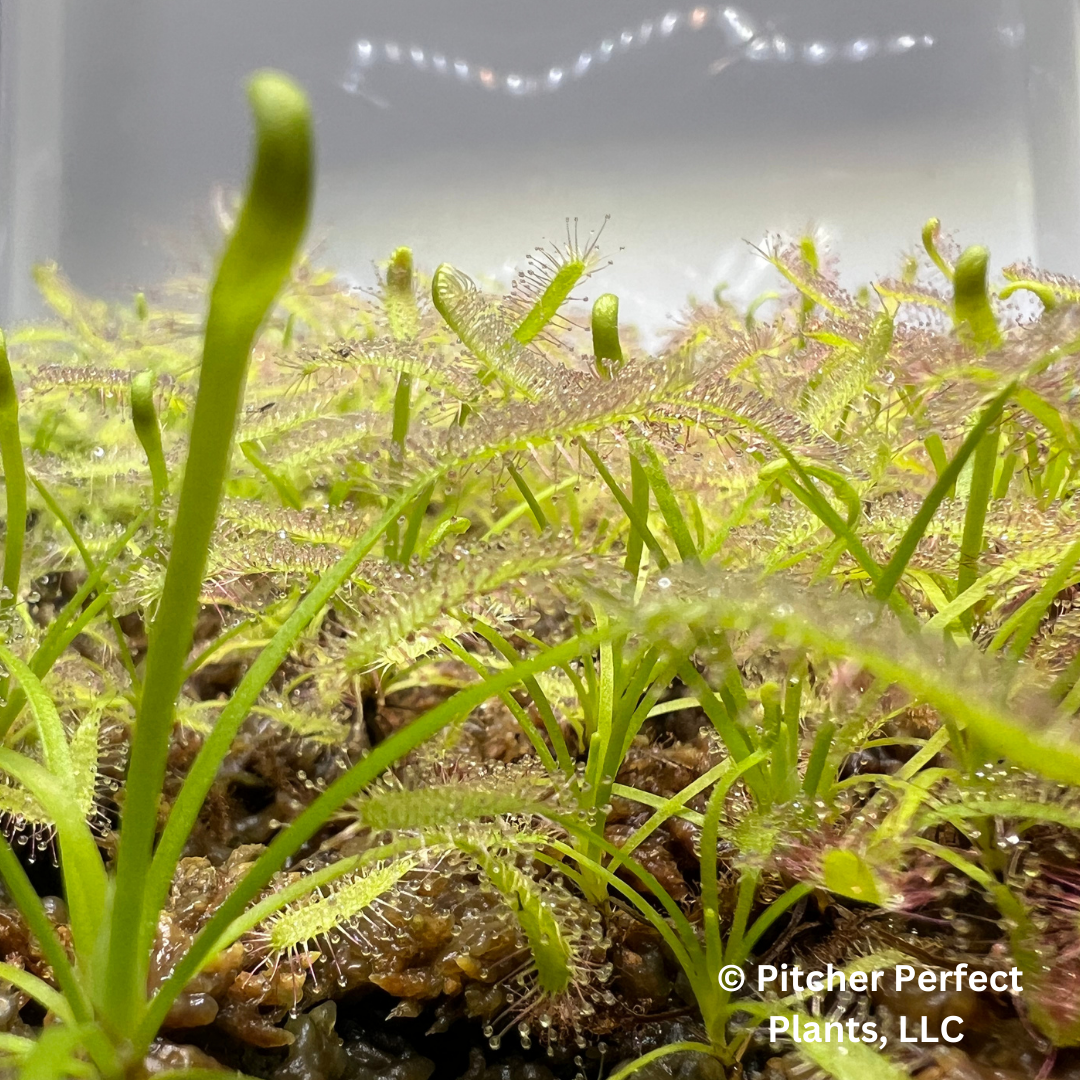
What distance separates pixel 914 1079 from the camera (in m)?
0.49

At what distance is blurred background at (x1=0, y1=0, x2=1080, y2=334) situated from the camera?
6.86 ft

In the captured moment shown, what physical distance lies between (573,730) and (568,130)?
75.6 inches

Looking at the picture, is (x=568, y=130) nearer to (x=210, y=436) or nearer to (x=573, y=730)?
(x=573, y=730)

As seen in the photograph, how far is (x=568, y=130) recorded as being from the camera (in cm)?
225

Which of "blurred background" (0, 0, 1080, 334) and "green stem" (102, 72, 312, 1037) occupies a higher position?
"blurred background" (0, 0, 1080, 334)

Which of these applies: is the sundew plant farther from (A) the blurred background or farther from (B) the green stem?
(A) the blurred background

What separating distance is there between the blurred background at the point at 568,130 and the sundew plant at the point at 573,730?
4.92 feet

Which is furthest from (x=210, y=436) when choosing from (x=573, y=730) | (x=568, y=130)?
(x=568, y=130)

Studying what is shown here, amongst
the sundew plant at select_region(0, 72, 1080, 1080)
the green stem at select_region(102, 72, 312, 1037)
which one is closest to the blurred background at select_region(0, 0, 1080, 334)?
the sundew plant at select_region(0, 72, 1080, 1080)

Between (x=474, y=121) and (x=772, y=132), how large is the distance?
81 cm

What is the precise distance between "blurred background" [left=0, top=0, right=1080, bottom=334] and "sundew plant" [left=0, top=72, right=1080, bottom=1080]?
4.92 feet

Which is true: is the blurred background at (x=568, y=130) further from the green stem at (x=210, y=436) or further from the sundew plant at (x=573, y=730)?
the green stem at (x=210, y=436)

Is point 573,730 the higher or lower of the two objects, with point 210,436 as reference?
lower

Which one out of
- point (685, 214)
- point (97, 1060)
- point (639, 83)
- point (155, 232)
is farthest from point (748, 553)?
point (155, 232)
